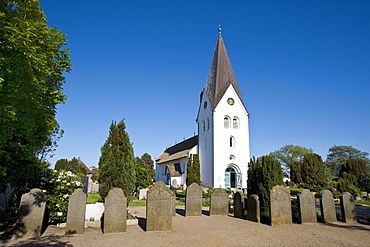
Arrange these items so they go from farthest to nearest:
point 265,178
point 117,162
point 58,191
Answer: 1. point 265,178
2. point 117,162
3. point 58,191

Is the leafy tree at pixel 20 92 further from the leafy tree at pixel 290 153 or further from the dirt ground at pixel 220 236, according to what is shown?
the leafy tree at pixel 290 153

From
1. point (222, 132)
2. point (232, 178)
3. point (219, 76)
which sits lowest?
point (232, 178)

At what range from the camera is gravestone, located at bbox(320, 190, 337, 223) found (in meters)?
10.4

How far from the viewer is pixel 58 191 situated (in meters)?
9.38

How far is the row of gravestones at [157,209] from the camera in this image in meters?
7.84

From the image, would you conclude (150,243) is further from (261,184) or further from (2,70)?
(2,70)

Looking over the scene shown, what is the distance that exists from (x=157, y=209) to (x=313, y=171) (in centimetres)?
3191

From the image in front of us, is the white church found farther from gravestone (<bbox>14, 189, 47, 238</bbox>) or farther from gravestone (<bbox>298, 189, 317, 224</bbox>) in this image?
gravestone (<bbox>14, 189, 47, 238</bbox>)

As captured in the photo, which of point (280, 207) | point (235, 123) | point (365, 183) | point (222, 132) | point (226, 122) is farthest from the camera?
point (235, 123)

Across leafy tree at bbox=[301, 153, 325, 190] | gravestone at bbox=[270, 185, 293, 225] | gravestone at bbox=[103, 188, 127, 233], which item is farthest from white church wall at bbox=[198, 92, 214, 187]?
gravestone at bbox=[103, 188, 127, 233]

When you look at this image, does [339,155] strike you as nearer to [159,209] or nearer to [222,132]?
[222,132]

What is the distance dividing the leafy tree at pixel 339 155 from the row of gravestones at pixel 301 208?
60.9m

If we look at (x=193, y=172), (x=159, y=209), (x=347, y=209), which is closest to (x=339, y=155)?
(x=193, y=172)

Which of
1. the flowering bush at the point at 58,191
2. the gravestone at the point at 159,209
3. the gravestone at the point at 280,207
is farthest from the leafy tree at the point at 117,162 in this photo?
the gravestone at the point at 280,207
